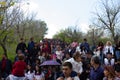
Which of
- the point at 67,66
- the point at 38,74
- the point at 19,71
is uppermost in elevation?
the point at 67,66

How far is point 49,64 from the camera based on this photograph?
723 inches

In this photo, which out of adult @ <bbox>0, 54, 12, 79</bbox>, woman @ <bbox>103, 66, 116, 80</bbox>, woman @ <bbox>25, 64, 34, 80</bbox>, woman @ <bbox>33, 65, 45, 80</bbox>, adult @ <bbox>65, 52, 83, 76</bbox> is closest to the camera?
woman @ <bbox>103, 66, 116, 80</bbox>

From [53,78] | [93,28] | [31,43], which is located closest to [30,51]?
[31,43]

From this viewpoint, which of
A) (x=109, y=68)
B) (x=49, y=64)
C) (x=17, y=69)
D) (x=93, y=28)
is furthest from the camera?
(x=93, y=28)

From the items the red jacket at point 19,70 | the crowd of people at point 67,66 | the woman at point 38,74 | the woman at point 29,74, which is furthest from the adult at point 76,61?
the woman at point 29,74

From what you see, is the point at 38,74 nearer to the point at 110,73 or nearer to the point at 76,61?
the point at 76,61

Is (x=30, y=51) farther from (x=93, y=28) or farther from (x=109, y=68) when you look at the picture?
(x=93, y=28)

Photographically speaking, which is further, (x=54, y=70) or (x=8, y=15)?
(x=8, y=15)

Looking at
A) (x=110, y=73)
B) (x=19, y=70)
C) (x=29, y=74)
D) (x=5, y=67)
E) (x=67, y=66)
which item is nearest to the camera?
(x=67, y=66)

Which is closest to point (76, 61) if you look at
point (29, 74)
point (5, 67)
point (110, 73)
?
point (110, 73)

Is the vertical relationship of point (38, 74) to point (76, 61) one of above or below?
below

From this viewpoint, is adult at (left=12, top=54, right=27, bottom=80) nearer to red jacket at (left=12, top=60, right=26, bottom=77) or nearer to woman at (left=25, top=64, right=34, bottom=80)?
red jacket at (left=12, top=60, right=26, bottom=77)

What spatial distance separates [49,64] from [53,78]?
4.65 feet

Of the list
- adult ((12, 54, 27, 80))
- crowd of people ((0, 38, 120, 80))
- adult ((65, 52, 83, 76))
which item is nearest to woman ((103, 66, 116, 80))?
crowd of people ((0, 38, 120, 80))
